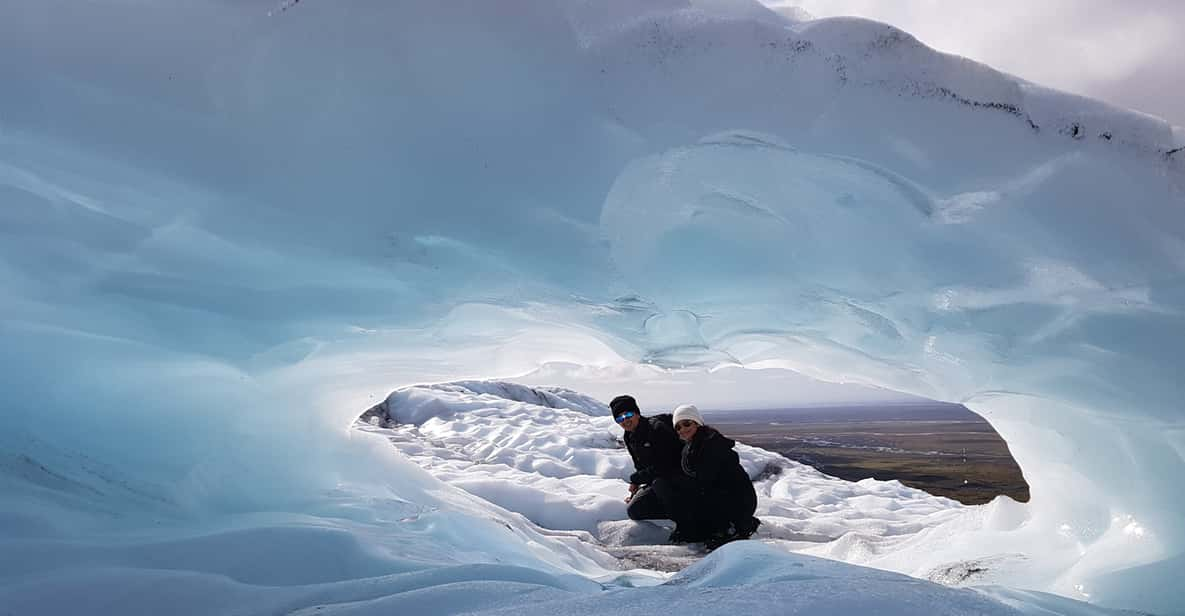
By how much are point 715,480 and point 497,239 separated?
2.08 meters

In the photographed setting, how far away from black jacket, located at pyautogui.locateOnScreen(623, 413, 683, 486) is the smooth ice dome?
1285 mm

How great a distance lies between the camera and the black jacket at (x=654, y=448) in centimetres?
432

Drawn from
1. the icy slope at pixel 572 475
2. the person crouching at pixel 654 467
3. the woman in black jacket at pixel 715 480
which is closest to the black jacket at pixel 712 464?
the woman in black jacket at pixel 715 480

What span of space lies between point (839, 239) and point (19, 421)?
3004mm

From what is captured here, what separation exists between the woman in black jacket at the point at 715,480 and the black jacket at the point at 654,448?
278mm

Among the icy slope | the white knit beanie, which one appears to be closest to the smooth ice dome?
the white knit beanie

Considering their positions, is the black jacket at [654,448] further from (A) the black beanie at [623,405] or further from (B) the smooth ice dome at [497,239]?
(B) the smooth ice dome at [497,239]

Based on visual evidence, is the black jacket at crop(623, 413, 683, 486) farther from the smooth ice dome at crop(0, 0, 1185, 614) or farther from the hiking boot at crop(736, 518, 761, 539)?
the smooth ice dome at crop(0, 0, 1185, 614)

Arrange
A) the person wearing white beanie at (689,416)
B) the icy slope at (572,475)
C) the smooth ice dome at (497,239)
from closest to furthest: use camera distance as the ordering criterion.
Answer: the smooth ice dome at (497,239)
the person wearing white beanie at (689,416)
the icy slope at (572,475)

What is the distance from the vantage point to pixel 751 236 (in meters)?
2.63

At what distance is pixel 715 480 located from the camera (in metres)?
3.97

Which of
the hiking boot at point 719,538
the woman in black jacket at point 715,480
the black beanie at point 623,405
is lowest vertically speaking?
the hiking boot at point 719,538

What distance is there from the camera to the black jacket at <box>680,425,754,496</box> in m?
3.88

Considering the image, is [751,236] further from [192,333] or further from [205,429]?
[205,429]
